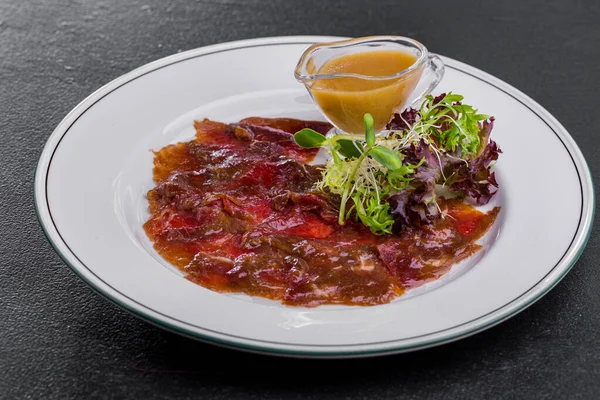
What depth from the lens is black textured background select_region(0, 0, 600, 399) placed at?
3.24m

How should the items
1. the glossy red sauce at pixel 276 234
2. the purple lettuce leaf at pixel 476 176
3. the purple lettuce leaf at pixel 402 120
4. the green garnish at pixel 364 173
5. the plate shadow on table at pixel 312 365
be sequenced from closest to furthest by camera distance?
the plate shadow on table at pixel 312 365
the glossy red sauce at pixel 276 234
the green garnish at pixel 364 173
the purple lettuce leaf at pixel 476 176
the purple lettuce leaf at pixel 402 120

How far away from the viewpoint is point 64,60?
575 centimetres

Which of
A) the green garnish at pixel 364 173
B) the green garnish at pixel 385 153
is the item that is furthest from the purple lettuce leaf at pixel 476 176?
the green garnish at pixel 364 173

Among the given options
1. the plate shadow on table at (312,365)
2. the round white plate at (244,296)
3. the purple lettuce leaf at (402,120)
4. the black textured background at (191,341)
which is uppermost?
the purple lettuce leaf at (402,120)

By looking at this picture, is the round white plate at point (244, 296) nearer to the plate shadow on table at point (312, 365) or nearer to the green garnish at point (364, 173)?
the plate shadow on table at point (312, 365)

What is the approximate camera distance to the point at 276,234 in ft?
13.1

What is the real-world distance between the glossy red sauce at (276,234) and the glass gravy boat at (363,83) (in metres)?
0.35

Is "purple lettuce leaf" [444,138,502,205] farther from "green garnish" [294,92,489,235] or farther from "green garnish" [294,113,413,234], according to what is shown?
"green garnish" [294,113,413,234]

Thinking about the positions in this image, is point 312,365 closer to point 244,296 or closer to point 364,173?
point 244,296

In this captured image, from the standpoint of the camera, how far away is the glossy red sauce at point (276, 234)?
12.0 feet

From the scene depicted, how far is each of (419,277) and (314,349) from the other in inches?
36.4

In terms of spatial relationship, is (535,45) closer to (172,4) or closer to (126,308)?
(172,4)

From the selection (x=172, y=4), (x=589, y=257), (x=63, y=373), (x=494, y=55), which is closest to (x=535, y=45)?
(x=494, y=55)

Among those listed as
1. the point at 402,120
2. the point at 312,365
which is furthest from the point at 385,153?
the point at 312,365
